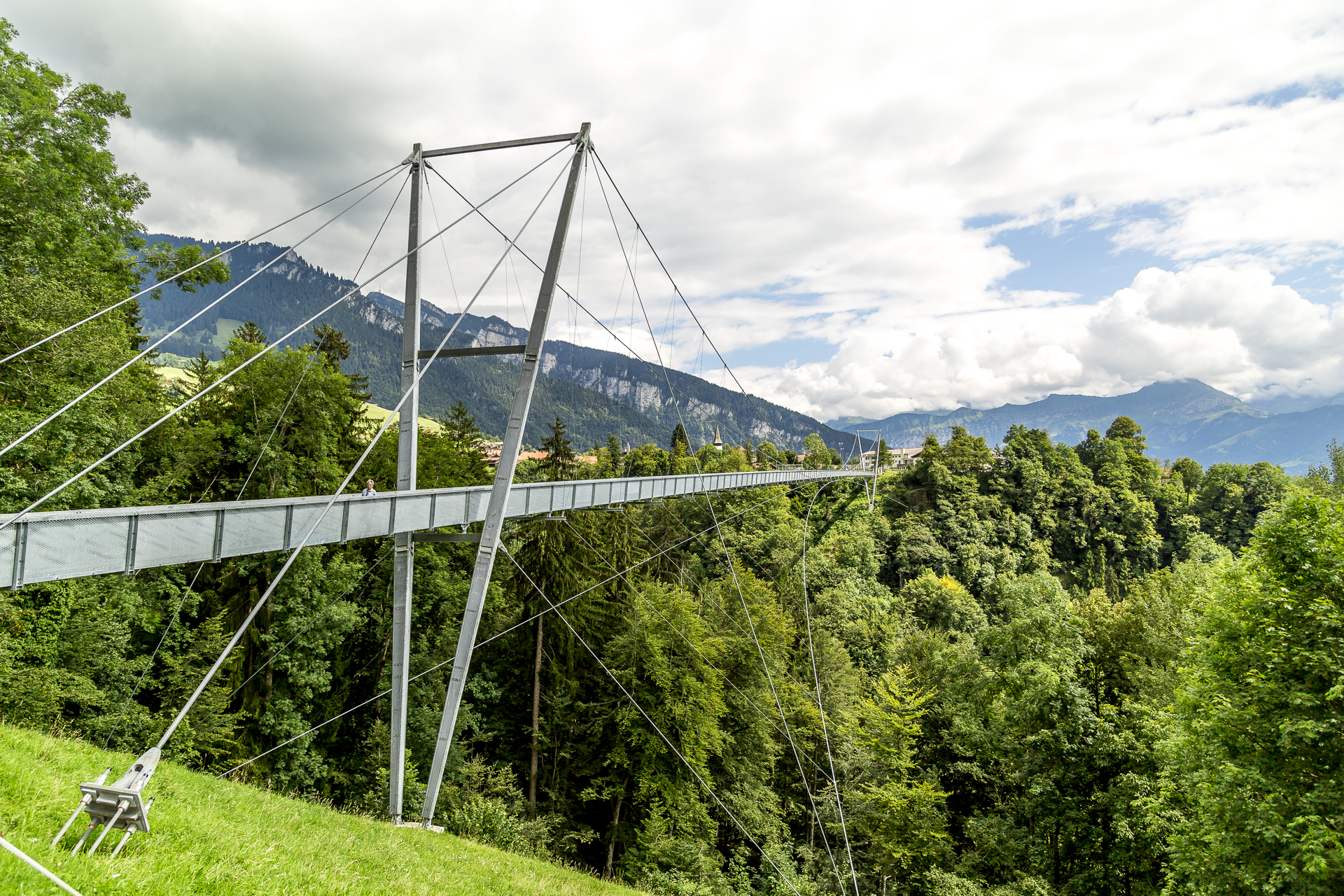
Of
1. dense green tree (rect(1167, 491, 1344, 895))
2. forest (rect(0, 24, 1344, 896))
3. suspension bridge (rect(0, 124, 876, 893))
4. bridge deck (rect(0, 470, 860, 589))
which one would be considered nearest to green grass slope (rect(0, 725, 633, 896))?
suspension bridge (rect(0, 124, 876, 893))

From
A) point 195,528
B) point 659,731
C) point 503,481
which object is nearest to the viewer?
point 195,528

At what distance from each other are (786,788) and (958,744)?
35.1 feet

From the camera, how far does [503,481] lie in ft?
38.6

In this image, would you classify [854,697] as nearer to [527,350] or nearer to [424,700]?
[424,700]

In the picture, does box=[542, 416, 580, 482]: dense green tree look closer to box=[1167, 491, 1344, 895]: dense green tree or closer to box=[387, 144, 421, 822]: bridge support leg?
box=[387, 144, 421, 822]: bridge support leg

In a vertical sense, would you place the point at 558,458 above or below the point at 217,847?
above

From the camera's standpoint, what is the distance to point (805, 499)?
70500 mm

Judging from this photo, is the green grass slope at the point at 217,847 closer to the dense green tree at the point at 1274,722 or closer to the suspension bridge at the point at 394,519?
the suspension bridge at the point at 394,519

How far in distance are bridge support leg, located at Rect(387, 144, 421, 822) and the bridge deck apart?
77cm

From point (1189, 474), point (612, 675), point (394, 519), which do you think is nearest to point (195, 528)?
point (394, 519)

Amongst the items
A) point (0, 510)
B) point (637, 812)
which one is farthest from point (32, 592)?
point (637, 812)

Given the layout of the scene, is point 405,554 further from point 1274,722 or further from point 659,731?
point 1274,722

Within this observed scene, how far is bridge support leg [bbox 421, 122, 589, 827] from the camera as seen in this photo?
11.6 metres

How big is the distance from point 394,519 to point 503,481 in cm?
216
